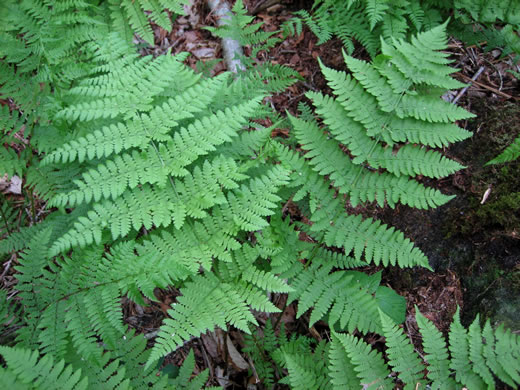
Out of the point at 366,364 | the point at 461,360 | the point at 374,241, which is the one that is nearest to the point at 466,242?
the point at 374,241

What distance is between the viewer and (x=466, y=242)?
11.6 ft

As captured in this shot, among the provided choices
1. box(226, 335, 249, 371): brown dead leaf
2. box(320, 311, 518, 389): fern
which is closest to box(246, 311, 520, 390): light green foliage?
box(320, 311, 518, 389): fern

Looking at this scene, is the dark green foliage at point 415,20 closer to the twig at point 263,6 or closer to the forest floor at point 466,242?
the forest floor at point 466,242

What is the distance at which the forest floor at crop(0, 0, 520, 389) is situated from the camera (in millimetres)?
3295

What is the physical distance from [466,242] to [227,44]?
12.8 feet

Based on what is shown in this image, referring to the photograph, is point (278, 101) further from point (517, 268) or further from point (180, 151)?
point (517, 268)

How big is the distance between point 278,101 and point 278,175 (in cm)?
234

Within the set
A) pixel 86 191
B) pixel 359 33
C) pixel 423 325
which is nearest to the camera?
pixel 423 325

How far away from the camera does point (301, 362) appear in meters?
3.17

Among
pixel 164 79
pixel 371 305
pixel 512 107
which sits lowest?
pixel 371 305

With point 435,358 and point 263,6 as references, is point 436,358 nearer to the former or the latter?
point 435,358

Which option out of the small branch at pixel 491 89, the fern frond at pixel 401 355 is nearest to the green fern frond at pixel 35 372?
the fern frond at pixel 401 355

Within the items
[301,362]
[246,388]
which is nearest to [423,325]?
[301,362]

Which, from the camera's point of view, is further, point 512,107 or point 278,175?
point 512,107
